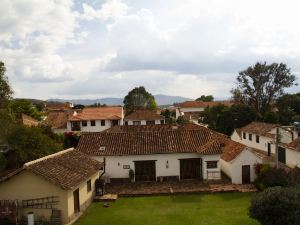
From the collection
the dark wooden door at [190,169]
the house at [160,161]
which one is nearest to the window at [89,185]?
the house at [160,161]

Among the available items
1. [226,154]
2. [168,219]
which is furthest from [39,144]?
[226,154]

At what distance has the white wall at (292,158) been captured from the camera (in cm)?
3417

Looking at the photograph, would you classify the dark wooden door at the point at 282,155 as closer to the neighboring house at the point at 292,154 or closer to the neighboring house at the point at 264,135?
the neighboring house at the point at 292,154

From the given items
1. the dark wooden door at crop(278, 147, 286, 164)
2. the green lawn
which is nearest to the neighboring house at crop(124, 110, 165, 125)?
the dark wooden door at crop(278, 147, 286, 164)

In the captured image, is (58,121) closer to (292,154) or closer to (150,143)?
(150,143)

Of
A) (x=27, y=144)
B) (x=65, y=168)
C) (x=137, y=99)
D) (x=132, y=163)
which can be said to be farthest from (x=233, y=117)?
(x=137, y=99)

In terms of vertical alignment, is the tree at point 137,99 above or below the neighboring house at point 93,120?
above

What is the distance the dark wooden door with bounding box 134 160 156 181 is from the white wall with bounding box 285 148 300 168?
1312cm

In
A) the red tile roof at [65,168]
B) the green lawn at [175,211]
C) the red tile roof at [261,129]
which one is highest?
the red tile roof at [261,129]

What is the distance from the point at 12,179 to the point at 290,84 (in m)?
53.0

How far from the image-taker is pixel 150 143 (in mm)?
34656

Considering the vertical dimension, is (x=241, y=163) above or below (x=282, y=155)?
above

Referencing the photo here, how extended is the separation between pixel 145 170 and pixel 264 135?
20.6 metres

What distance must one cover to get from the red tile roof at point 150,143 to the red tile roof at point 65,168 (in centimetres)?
410
